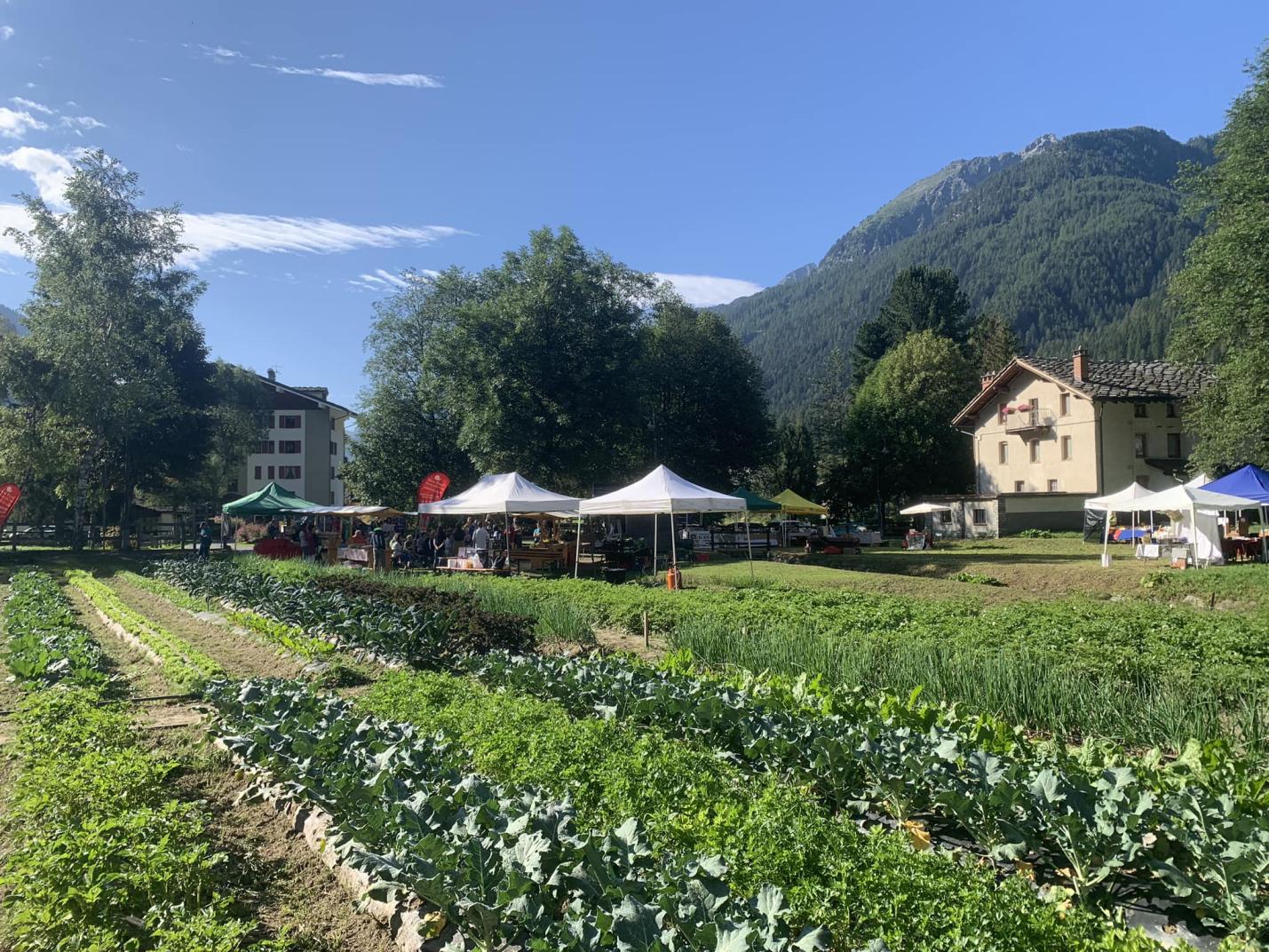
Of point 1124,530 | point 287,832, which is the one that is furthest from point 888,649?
point 1124,530

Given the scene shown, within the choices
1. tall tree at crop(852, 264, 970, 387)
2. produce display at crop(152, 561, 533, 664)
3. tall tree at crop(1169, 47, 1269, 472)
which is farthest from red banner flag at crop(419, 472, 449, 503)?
tall tree at crop(852, 264, 970, 387)

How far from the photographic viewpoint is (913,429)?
155 feet

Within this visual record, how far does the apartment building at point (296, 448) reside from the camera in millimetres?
68312

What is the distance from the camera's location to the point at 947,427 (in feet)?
160

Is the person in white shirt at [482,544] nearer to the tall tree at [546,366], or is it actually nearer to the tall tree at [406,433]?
the tall tree at [546,366]

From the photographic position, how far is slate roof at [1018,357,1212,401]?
3784cm

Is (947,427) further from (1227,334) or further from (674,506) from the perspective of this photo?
(674,506)

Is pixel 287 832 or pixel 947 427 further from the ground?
pixel 947 427

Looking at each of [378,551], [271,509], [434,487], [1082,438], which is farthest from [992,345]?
[271,509]

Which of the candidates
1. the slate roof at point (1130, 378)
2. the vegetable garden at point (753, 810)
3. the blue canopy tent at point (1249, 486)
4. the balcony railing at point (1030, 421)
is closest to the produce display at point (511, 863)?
the vegetable garden at point (753, 810)

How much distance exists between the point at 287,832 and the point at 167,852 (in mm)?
1308

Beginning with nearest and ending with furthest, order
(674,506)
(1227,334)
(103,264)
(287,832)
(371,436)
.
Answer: (287,832) < (674,506) < (1227,334) < (103,264) < (371,436)

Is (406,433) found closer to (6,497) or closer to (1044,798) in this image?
(6,497)

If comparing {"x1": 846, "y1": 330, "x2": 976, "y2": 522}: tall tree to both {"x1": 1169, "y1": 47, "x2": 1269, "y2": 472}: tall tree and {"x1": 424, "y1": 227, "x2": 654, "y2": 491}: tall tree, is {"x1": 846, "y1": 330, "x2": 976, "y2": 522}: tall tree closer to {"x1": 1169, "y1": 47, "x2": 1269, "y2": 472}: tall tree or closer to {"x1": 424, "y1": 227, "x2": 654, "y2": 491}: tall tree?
{"x1": 1169, "y1": 47, "x2": 1269, "y2": 472}: tall tree
